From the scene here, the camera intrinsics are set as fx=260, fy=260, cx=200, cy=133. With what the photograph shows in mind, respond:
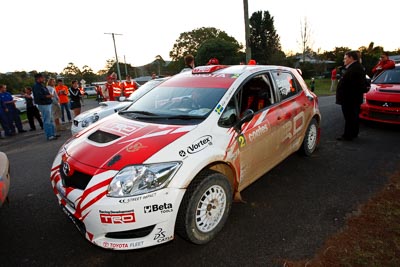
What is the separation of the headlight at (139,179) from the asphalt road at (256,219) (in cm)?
62

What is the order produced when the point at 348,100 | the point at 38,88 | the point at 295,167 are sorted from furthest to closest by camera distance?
the point at 38,88
the point at 348,100
the point at 295,167

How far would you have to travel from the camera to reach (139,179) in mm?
2148

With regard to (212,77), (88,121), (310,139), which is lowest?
(310,139)

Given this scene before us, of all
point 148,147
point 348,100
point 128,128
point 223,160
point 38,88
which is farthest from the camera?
point 38,88

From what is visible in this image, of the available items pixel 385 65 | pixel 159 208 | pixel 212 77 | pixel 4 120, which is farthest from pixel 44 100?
pixel 385 65

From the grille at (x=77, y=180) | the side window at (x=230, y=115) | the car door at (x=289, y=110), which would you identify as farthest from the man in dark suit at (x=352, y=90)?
the grille at (x=77, y=180)

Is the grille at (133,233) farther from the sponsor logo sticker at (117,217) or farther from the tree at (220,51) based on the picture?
the tree at (220,51)

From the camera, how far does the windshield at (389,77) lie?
254 inches

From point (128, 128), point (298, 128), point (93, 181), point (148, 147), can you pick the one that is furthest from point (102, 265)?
point (298, 128)

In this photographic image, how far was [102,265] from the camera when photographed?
236 centimetres

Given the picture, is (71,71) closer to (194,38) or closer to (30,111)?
(194,38)

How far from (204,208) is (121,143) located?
1006mm

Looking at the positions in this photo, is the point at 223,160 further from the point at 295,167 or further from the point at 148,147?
the point at 295,167

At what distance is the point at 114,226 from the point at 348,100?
5137 millimetres
